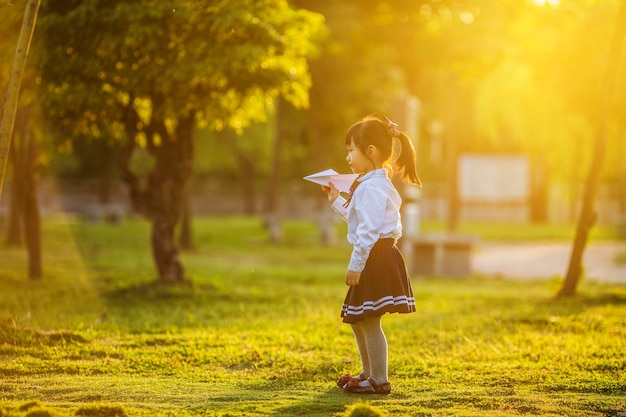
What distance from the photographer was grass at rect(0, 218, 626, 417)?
230 inches

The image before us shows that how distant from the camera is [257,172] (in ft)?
179

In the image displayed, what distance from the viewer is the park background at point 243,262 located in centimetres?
657

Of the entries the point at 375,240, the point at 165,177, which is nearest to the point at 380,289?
the point at 375,240

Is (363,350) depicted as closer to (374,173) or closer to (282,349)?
(374,173)

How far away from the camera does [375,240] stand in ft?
19.4

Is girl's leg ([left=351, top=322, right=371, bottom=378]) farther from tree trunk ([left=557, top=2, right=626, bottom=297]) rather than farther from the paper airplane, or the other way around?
tree trunk ([left=557, top=2, right=626, bottom=297])

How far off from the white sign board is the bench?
21.7m

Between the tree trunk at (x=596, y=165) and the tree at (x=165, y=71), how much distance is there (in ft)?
12.4

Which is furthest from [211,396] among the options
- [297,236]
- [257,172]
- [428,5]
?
[257,172]

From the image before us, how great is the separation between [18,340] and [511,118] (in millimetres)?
32368

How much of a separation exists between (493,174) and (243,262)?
865 inches

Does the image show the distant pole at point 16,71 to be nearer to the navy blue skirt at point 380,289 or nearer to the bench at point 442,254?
the navy blue skirt at point 380,289

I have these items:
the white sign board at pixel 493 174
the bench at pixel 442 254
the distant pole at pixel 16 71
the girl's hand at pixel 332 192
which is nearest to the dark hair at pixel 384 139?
the girl's hand at pixel 332 192

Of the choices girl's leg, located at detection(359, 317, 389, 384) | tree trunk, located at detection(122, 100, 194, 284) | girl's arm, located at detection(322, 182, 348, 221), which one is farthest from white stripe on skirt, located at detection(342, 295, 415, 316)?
tree trunk, located at detection(122, 100, 194, 284)
